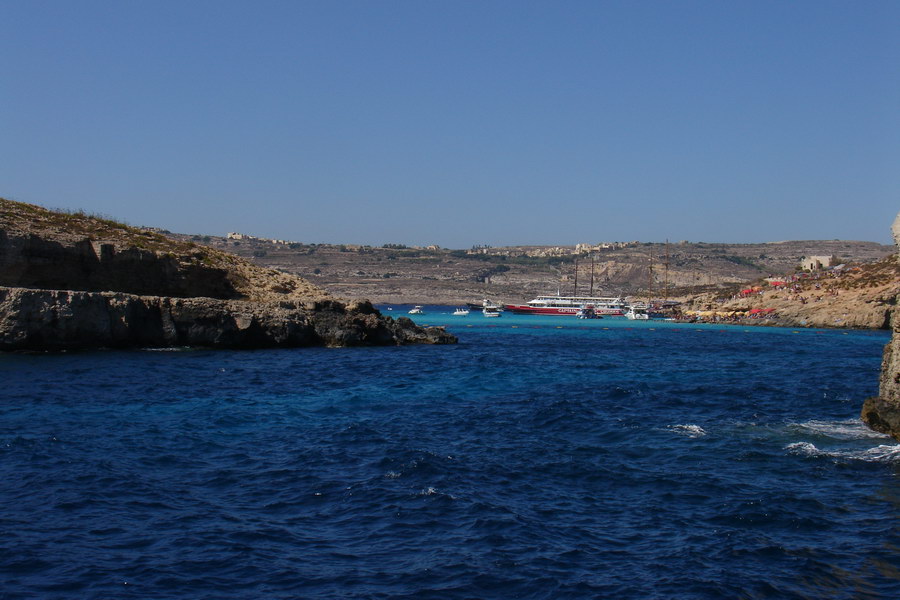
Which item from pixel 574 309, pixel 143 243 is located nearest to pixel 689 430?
pixel 143 243

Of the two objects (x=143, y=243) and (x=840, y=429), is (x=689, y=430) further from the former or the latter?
(x=143, y=243)

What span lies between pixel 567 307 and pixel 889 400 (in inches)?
4437

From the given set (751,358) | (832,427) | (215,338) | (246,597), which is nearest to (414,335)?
(215,338)

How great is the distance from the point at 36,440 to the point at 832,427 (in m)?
19.3

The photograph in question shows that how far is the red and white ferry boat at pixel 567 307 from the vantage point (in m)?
130

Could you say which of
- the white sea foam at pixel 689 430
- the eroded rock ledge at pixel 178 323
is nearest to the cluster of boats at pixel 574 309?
the eroded rock ledge at pixel 178 323

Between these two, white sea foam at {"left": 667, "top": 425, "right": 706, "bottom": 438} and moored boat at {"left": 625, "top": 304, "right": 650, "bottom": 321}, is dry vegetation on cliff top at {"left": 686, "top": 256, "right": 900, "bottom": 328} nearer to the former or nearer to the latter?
moored boat at {"left": 625, "top": 304, "right": 650, "bottom": 321}

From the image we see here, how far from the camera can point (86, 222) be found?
48.8 meters

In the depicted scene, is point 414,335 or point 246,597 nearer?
point 246,597

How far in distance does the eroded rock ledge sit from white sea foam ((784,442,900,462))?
99.8 feet

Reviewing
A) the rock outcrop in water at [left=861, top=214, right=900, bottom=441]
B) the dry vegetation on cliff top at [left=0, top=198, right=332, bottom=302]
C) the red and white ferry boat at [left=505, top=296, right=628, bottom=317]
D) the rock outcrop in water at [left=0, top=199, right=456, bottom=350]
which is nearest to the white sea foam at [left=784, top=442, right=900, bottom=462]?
the rock outcrop in water at [left=861, top=214, right=900, bottom=441]

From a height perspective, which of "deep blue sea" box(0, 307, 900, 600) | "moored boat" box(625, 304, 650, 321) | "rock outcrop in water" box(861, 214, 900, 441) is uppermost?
"rock outcrop in water" box(861, 214, 900, 441)

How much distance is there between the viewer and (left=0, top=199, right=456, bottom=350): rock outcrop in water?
3466cm

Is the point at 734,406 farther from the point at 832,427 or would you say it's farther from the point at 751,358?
the point at 751,358
